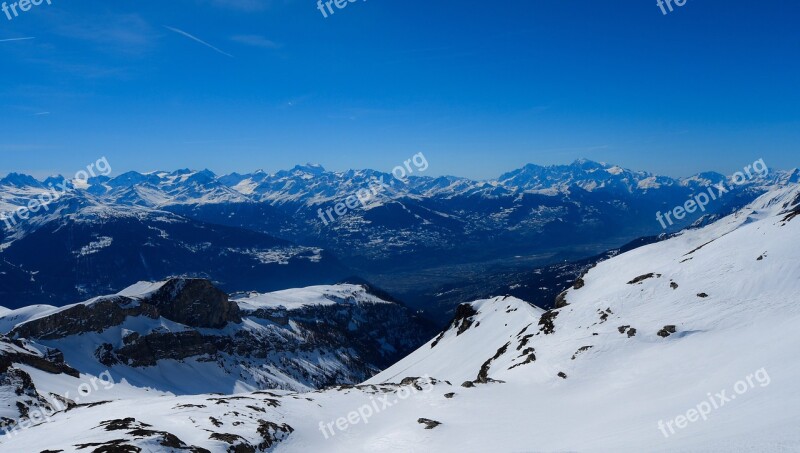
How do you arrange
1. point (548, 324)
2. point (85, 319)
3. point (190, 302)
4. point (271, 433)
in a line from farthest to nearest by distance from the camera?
point (190, 302)
point (85, 319)
point (548, 324)
point (271, 433)

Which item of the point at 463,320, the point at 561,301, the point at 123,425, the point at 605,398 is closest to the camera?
the point at 123,425

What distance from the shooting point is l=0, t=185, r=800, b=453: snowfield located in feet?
88.7

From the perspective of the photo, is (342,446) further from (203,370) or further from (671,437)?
(203,370)

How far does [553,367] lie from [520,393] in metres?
6.22

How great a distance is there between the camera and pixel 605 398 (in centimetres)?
4059

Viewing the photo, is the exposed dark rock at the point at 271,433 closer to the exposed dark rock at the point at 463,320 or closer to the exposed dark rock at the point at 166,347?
the exposed dark rock at the point at 463,320

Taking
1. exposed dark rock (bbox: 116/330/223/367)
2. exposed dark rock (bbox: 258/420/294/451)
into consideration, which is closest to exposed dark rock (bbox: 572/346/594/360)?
exposed dark rock (bbox: 258/420/294/451)

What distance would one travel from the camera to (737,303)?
5019cm

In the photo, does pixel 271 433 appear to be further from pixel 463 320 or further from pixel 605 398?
pixel 463 320

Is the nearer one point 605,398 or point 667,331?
point 605,398

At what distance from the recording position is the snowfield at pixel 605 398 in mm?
27031

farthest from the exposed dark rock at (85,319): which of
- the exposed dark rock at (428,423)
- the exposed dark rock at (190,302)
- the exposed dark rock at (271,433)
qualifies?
the exposed dark rock at (428,423)

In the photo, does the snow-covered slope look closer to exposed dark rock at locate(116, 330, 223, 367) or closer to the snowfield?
exposed dark rock at locate(116, 330, 223, 367)

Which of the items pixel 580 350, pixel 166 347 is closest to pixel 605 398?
pixel 580 350
